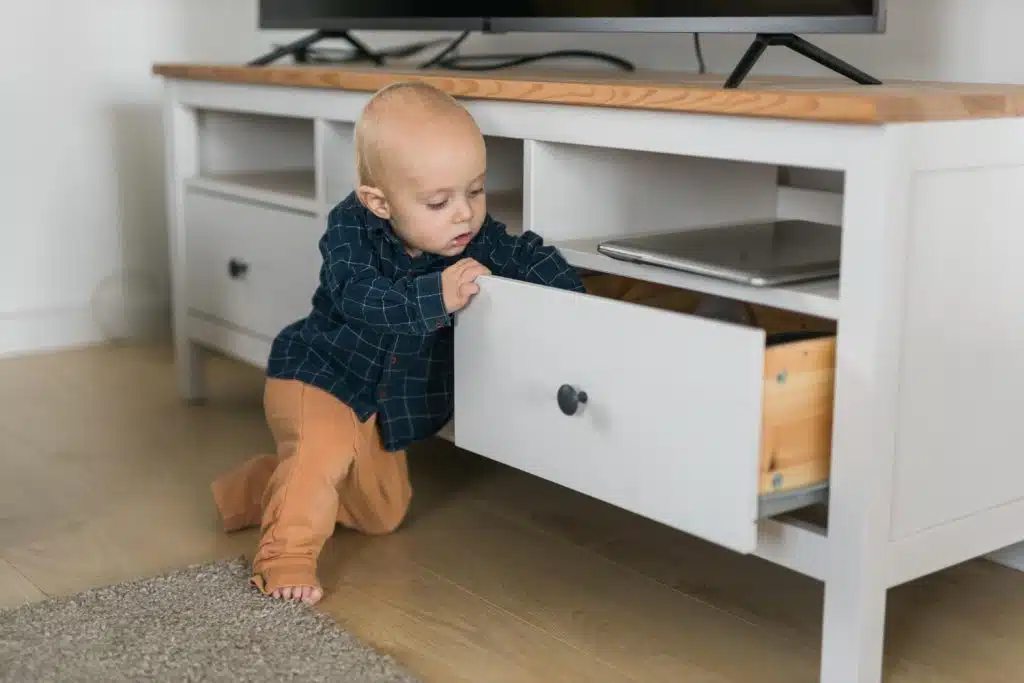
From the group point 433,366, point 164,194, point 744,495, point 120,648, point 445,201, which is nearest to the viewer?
point 744,495

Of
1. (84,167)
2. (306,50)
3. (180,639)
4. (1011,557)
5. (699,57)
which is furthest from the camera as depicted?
(84,167)

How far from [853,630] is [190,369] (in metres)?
1.36

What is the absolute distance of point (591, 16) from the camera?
60.3 inches

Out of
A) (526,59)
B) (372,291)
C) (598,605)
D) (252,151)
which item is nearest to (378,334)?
(372,291)

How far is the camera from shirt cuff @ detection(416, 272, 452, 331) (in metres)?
1.27

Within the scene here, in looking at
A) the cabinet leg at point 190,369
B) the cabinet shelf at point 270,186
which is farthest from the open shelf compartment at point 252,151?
the cabinet leg at point 190,369

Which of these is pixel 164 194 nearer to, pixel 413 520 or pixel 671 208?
pixel 413 520

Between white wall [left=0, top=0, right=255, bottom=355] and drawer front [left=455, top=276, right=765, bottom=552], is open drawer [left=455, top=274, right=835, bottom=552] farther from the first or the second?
white wall [left=0, top=0, right=255, bottom=355]

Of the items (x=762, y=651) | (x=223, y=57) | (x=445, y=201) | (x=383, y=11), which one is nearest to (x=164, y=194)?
(x=223, y=57)

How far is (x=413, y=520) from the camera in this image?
1601 mm

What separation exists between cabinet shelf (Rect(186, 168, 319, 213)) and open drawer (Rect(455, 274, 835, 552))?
1.97 feet

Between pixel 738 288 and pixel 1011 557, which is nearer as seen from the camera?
pixel 738 288

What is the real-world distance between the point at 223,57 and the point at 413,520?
1.44 metres

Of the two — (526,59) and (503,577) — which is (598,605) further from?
(526,59)
